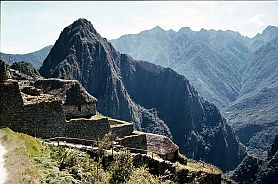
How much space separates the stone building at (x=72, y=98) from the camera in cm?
5194

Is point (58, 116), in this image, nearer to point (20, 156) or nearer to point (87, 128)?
point (87, 128)

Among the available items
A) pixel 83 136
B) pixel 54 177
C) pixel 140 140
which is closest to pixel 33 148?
pixel 54 177

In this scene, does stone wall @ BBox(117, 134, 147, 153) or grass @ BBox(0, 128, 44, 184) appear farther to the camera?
stone wall @ BBox(117, 134, 147, 153)

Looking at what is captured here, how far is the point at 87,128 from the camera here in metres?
45.6

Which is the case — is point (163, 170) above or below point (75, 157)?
below

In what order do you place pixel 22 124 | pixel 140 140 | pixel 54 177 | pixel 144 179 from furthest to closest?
pixel 140 140 < pixel 22 124 < pixel 144 179 < pixel 54 177

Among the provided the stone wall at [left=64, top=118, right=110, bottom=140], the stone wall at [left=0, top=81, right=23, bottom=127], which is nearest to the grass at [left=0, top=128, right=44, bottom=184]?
the stone wall at [left=0, top=81, right=23, bottom=127]

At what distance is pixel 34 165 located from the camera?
1122 inches

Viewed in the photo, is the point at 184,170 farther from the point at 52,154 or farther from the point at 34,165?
the point at 34,165

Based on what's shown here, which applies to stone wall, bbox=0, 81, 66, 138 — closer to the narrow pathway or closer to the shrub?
the narrow pathway

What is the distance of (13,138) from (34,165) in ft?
23.2

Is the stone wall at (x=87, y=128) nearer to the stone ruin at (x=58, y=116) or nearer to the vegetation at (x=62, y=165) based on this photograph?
the stone ruin at (x=58, y=116)

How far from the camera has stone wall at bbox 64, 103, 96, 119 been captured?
169 ft

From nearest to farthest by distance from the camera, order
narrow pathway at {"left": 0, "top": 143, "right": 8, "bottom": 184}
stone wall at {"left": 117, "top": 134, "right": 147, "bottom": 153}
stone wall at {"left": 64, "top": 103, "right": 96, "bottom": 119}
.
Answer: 1. narrow pathway at {"left": 0, "top": 143, "right": 8, "bottom": 184}
2. stone wall at {"left": 117, "top": 134, "right": 147, "bottom": 153}
3. stone wall at {"left": 64, "top": 103, "right": 96, "bottom": 119}
